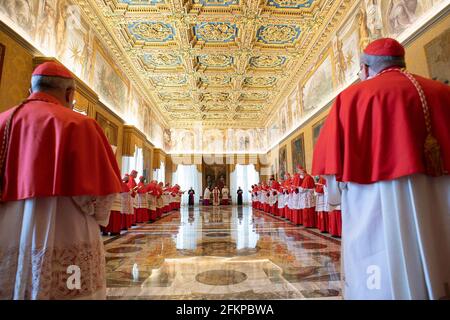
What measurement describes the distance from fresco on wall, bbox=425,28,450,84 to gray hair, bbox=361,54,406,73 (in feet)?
12.1

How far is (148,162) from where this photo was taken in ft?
47.5

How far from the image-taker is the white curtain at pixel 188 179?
2065cm

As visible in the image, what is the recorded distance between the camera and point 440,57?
433 cm

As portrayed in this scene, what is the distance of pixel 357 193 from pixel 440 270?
0.53 metres

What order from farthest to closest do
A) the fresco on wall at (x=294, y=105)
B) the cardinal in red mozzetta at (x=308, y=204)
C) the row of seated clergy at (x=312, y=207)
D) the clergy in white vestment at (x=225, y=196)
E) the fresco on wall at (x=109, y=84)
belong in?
the clergy in white vestment at (x=225, y=196)
the fresco on wall at (x=294, y=105)
the fresco on wall at (x=109, y=84)
the cardinal in red mozzetta at (x=308, y=204)
the row of seated clergy at (x=312, y=207)

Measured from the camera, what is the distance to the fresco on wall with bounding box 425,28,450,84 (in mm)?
4176

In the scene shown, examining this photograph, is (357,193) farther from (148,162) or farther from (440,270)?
(148,162)

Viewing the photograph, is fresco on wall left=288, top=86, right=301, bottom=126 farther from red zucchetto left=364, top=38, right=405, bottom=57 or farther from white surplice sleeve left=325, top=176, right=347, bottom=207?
white surplice sleeve left=325, top=176, right=347, bottom=207

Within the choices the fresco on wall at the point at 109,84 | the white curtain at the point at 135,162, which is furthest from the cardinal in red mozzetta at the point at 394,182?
the white curtain at the point at 135,162

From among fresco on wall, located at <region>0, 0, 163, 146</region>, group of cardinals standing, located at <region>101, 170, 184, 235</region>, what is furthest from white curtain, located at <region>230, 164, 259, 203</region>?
fresco on wall, located at <region>0, 0, 163, 146</region>

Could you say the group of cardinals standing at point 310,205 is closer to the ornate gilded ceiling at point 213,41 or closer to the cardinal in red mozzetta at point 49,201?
the cardinal in red mozzetta at point 49,201

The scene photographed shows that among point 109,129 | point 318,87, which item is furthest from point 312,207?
point 109,129

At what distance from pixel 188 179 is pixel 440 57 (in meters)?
18.2

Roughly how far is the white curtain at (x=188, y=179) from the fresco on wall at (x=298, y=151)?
394 inches
